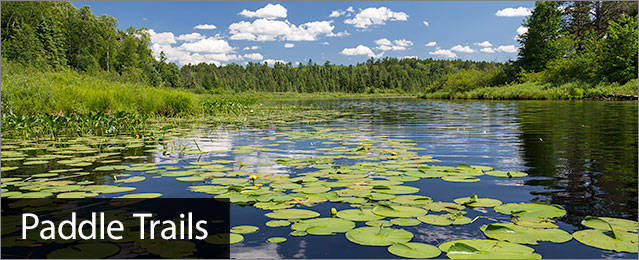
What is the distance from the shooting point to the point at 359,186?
4.11 meters

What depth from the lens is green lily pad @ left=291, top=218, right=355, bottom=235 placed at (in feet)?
9.00

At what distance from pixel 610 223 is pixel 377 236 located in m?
1.73

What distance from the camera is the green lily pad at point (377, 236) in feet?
8.31

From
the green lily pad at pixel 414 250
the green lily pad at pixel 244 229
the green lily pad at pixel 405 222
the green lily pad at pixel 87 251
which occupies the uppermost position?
the green lily pad at pixel 405 222

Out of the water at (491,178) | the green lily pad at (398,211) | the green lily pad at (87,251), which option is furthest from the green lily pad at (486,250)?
the green lily pad at (87,251)

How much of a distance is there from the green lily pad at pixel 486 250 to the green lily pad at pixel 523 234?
0.13 metres

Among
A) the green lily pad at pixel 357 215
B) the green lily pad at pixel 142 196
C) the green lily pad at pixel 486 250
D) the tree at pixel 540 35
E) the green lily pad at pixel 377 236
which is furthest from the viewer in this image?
the tree at pixel 540 35

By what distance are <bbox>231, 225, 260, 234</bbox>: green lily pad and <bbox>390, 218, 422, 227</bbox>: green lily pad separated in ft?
3.32

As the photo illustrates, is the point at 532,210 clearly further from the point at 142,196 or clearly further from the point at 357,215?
the point at 142,196

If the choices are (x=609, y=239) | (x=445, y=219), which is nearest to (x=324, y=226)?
(x=445, y=219)

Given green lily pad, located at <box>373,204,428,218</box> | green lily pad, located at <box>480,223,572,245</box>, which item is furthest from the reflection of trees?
green lily pad, located at <box>373,204,428,218</box>

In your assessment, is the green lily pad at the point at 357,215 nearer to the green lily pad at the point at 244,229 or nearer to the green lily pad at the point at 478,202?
the green lily pad at the point at 244,229

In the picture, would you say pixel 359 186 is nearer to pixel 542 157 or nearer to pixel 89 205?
pixel 89 205

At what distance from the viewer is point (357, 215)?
3086 mm
